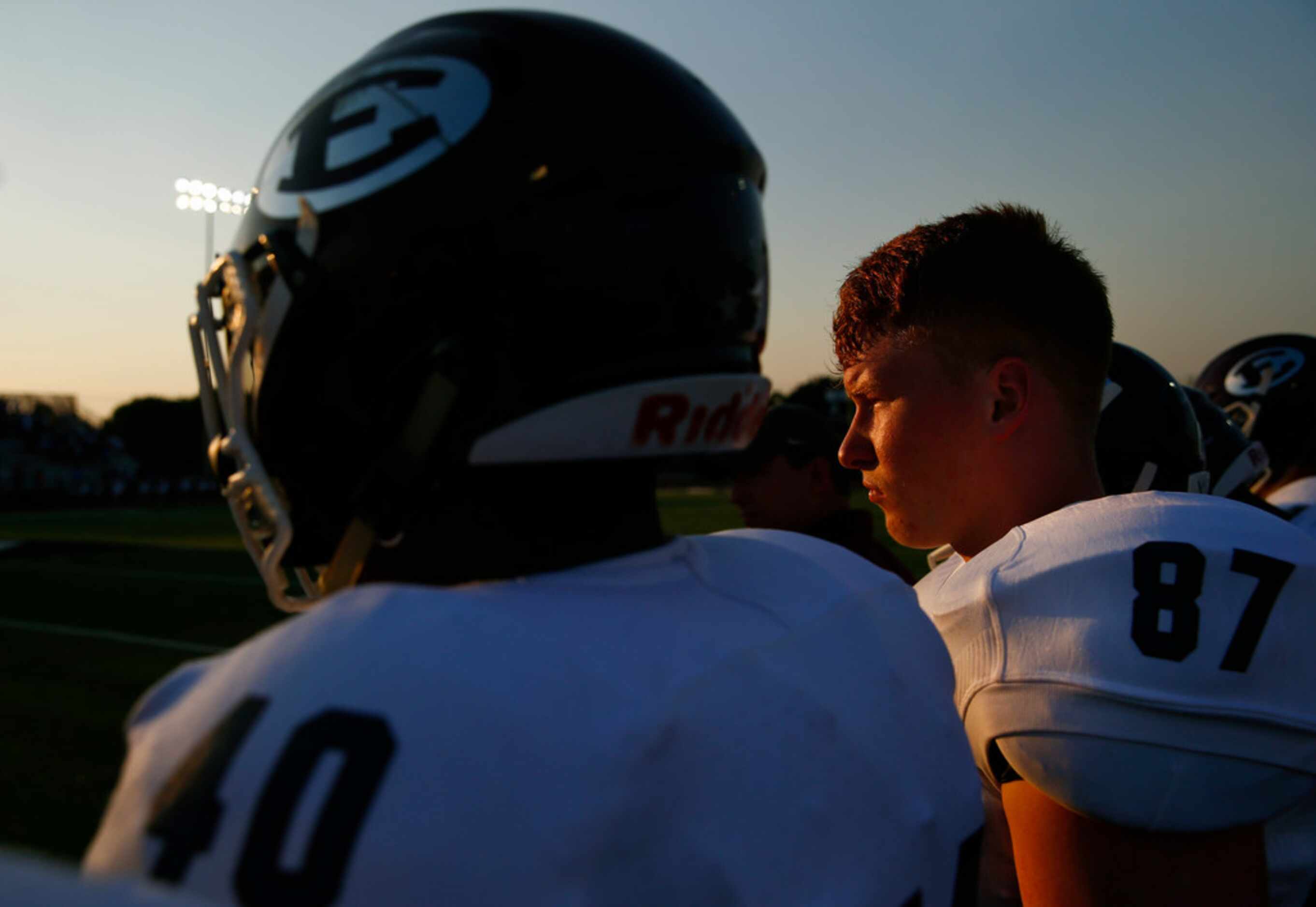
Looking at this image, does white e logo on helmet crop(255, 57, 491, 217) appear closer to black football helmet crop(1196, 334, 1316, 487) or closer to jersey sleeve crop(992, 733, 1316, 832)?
jersey sleeve crop(992, 733, 1316, 832)

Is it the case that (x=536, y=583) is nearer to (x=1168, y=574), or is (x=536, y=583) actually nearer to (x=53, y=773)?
(x=1168, y=574)

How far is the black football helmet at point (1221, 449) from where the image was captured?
3.30 m

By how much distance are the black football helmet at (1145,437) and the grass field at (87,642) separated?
4300 mm

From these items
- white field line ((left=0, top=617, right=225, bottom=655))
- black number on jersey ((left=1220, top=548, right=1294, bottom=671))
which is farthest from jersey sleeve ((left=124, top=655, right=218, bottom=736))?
white field line ((left=0, top=617, right=225, bottom=655))

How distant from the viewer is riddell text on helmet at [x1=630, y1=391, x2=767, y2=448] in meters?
1.05

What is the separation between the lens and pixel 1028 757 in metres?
1.34

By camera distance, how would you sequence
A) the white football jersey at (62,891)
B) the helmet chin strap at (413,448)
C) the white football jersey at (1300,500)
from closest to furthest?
1. the white football jersey at (62,891)
2. the helmet chin strap at (413,448)
3. the white football jersey at (1300,500)

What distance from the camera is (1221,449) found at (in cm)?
333

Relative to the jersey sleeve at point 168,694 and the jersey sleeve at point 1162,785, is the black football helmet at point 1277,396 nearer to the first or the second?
the jersey sleeve at point 1162,785

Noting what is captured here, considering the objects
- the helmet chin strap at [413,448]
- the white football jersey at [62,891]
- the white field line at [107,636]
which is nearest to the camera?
the white football jersey at [62,891]

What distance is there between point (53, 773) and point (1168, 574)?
18.3 ft

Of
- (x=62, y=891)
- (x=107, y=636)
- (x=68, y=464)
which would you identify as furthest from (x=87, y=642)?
(x=68, y=464)

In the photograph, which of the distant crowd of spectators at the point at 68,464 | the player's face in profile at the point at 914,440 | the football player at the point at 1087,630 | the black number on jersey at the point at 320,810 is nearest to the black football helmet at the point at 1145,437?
the football player at the point at 1087,630

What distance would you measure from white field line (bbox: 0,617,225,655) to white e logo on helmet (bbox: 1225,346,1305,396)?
7.38 metres
